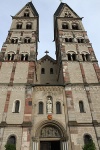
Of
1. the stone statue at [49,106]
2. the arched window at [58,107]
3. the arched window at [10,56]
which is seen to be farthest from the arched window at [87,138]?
the arched window at [10,56]

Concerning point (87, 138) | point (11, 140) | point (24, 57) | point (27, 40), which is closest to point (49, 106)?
point (87, 138)

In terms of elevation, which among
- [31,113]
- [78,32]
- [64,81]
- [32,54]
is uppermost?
[78,32]

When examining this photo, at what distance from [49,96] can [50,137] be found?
5.73m

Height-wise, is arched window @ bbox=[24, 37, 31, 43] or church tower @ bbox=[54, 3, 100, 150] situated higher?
arched window @ bbox=[24, 37, 31, 43]

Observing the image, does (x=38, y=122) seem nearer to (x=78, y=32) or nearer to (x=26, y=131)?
(x=26, y=131)

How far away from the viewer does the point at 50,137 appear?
2112cm

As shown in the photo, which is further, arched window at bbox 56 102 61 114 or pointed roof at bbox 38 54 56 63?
pointed roof at bbox 38 54 56 63

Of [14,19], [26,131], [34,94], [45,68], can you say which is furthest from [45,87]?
[14,19]

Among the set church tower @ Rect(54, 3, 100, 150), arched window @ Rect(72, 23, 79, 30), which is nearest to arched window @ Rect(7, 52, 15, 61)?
church tower @ Rect(54, 3, 100, 150)

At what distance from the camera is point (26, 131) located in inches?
813

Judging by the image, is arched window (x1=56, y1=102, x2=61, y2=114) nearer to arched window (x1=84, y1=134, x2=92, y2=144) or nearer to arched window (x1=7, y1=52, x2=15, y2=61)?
arched window (x1=84, y1=134, x2=92, y2=144)

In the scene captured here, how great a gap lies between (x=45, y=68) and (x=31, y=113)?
1384cm

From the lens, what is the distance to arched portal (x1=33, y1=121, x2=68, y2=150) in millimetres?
20516

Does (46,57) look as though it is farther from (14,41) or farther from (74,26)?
(74,26)
